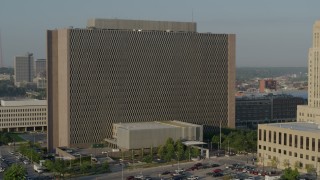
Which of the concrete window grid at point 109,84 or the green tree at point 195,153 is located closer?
the green tree at point 195,153

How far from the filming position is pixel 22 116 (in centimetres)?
15700

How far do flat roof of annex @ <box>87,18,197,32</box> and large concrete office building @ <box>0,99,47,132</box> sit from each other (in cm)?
4336

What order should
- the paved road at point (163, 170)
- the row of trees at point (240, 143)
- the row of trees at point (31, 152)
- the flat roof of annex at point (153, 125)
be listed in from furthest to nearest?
1. the flat roof of annex at point (153, 125)
2. the row of trees at point (240, 143)
3. the row of trees at point (31, 152)
4. the paved road at point (163, 170)

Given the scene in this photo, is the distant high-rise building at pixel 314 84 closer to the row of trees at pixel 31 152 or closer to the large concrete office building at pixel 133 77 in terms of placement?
the large concrete office building at pixel 133 77

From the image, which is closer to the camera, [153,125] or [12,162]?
[12,162]

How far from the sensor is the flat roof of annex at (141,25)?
122 m

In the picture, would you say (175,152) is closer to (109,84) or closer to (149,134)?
(149,134)

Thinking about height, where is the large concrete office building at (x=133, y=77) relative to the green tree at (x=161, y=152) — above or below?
above

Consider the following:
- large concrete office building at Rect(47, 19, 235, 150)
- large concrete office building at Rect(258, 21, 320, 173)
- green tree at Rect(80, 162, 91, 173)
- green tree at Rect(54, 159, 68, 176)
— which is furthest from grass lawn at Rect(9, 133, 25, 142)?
large concrete office building at Rect(258, 21, 320, 173)

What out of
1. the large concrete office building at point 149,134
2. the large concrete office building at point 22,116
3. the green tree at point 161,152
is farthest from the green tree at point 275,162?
the large concrete office building at point 22,116

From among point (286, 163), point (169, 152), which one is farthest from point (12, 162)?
point (286, 163)

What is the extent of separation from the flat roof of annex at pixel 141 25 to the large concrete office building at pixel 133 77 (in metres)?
0.17

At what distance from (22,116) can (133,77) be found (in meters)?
47.1

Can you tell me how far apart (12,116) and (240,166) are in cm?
8164
